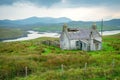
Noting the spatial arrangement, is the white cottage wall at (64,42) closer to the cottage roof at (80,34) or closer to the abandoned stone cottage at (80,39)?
the abandoned stone cottage at (80,39)

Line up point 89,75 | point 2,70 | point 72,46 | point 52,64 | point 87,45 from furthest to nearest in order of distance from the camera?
1. point 72,46
2. point 87,45
3. point 52,64
4. point 2,70
5. point 89,75

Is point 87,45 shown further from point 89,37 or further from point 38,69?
point 38,69

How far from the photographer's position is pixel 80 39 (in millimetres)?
62219

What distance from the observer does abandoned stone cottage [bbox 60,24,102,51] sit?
195 ft

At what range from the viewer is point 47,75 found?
24500 mm

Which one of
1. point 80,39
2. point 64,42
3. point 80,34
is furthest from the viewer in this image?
point 64,42

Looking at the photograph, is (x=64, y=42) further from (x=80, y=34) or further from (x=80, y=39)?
(x=80, y=34)

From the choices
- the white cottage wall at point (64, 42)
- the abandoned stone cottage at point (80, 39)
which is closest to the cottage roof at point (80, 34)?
the abandoned stone cottage at point (80, 39)

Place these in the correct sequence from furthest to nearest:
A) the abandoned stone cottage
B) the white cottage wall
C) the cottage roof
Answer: the white cottage wall → the cottage roof → the abandoned stone cottage

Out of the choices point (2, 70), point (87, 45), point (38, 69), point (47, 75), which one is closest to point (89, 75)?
point (47, 75)

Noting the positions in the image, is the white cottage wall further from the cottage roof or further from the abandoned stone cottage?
the cottage roof

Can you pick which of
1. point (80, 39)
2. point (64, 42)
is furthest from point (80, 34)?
point (64, 42)

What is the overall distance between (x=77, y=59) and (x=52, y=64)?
6.04 m

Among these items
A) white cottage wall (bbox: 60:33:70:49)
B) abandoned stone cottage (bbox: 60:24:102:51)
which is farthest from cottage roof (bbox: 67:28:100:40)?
white cottage wall (bbox: 60:33:70:49)
